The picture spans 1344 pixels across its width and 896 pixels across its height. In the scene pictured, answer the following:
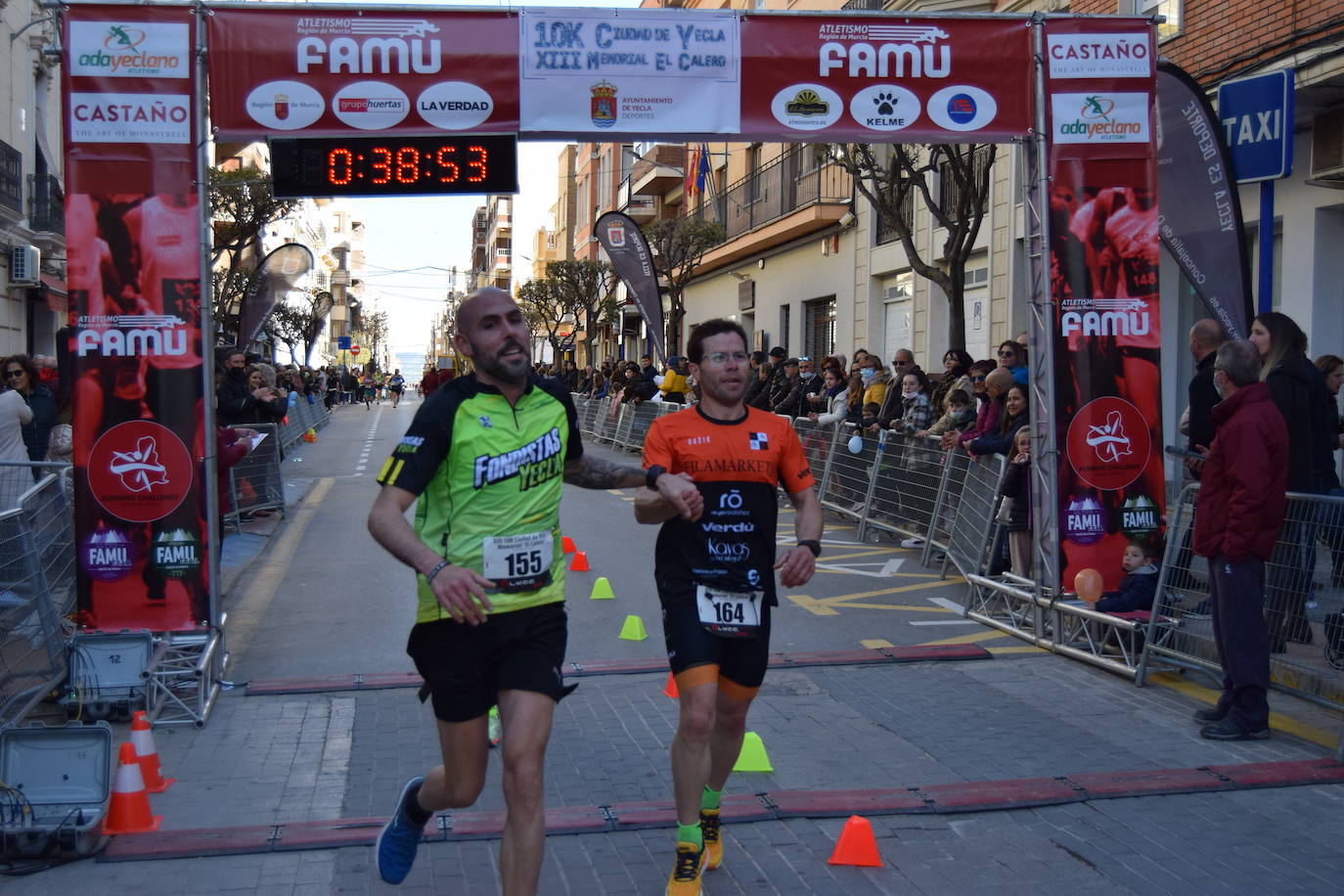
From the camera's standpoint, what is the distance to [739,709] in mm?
4527

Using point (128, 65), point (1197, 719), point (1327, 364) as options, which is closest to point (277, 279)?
point (128, 65)

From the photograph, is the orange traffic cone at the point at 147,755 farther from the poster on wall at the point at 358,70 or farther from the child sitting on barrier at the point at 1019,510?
the child sitting on barrier at the point at 1019,510

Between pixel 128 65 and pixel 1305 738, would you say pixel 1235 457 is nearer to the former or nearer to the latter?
pixel 1305 738

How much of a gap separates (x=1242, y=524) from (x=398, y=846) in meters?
4.04

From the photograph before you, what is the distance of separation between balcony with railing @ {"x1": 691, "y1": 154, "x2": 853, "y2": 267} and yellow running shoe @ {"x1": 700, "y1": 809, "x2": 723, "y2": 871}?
19.7m

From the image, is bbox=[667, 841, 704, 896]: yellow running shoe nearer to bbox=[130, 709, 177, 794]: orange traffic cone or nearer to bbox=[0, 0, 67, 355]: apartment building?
bbox=[130, 709, 177, 794]: orange traffic cone

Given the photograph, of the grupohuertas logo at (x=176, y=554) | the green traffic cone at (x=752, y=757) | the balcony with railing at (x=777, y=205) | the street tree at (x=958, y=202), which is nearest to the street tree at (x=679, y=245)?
the balcony with railing at (x=777, y=205)

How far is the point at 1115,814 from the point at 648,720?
229cm

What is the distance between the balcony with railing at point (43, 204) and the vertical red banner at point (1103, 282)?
1019 inches

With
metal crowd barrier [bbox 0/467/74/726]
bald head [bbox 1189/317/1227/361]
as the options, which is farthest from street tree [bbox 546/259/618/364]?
metal crowd barrier [bbox 0/467/74/726]

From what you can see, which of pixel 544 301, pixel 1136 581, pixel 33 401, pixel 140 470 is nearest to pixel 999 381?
pixel 1136 581

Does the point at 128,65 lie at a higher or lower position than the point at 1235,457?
higher

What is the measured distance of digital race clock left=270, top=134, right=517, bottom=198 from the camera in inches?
309

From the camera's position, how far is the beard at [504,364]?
3.95 m
